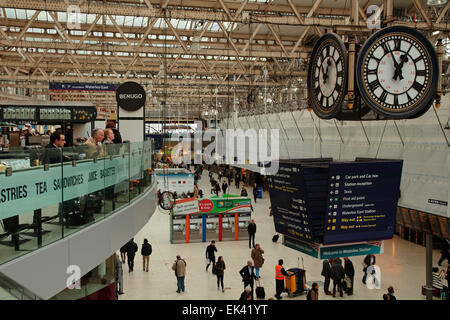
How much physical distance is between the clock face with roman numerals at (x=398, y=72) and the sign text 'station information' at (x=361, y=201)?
913mm

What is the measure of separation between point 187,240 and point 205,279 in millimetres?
5319

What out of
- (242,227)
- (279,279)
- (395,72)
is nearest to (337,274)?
(279,279)

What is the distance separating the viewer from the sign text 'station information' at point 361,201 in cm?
577

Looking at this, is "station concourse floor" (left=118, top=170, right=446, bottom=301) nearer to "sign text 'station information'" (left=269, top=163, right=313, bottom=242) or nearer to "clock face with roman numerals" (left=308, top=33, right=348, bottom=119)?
"sign text 'station information'" (left=269, top=163, right=313, bottom=242)

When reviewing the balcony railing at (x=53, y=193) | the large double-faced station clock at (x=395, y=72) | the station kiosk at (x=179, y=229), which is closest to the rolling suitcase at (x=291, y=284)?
the balcony railing at (x=53, y=193)

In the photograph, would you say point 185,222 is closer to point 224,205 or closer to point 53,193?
point 224,205

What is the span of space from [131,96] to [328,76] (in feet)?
34.0

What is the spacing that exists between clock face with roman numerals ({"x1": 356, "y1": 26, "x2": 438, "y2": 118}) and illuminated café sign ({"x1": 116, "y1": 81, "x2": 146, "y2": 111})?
10.7 metres

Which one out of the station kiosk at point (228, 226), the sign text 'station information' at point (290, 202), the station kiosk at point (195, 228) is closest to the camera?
the sign text 'station information' at point (290, 202)

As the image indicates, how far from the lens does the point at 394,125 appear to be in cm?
1592

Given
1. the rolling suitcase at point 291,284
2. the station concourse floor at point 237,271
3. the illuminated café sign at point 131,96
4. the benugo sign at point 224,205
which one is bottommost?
the station concourse floor at point 237,271

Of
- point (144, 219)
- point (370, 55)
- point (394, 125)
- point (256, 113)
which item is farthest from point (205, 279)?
point (256, 113)

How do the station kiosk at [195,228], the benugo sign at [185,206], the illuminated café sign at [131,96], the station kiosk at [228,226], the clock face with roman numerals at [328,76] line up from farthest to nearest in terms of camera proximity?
1. the station kiosk at [228,226]
2. the station kiosk at [195,228]
3. the benugo sign at [185,206]
4. the illuminated café sign at [131,96]
5. the clock face with roman numerals at [328,76]

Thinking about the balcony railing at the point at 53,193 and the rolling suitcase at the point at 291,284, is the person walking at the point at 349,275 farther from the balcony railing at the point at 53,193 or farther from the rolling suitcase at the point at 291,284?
the balcony railing at the point at 53,193
